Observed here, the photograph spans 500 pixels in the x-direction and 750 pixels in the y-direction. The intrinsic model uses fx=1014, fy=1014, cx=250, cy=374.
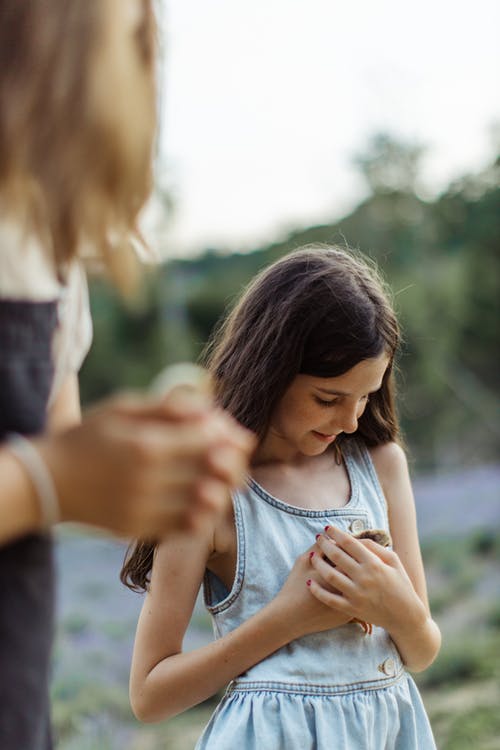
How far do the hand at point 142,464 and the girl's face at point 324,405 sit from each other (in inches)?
31.1

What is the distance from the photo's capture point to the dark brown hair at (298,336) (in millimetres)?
1552

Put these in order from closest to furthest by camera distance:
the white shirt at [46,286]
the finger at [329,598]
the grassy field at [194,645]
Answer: the white shirt at [46,286]
the finger at [329,598]
the grassy field at [194,645]

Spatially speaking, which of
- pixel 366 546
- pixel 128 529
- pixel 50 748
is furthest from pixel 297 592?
pixel 128 529

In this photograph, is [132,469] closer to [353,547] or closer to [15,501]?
[15,501]

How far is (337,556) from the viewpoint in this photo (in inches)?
56.5

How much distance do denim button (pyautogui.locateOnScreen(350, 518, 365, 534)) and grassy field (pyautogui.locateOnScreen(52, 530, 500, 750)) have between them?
2.23 m

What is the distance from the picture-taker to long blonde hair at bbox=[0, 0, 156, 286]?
2.61ft

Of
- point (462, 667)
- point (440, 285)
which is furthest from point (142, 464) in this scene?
point (440, 285)

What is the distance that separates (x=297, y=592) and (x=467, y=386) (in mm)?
7335

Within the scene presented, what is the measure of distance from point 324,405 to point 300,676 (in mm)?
399

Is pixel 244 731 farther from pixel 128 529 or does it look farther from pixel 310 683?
pixel 128 529

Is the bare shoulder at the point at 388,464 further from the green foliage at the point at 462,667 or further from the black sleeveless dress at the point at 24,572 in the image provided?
the green foliage at the point at 462,667

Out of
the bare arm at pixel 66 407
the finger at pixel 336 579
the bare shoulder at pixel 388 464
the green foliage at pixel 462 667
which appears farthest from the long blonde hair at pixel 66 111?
the green foliage at pixel 462 667

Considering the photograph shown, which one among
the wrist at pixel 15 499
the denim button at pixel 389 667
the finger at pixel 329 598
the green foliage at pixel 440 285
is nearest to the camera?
the wrist at pixel 15 499
